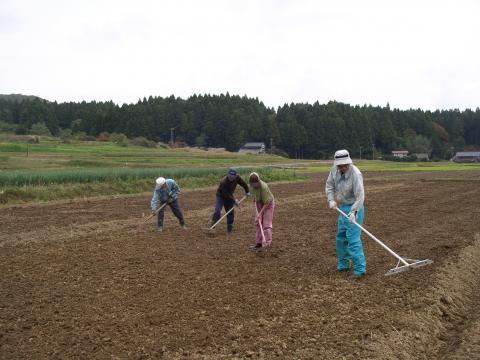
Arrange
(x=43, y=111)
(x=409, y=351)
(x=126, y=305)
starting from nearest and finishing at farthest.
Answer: (x=409, y=351) → (x=126, y=305) → (x=43, y=111)

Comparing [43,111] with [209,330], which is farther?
[43,111]

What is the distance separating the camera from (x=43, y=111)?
339 feet

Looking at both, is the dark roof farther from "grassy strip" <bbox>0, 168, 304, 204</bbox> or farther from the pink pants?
the pink pants

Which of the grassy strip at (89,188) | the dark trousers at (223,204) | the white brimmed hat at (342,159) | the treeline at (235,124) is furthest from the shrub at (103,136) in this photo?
the white brimmed hat at (342,159)

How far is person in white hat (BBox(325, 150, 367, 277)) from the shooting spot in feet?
25.3

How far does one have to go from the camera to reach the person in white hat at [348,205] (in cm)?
771

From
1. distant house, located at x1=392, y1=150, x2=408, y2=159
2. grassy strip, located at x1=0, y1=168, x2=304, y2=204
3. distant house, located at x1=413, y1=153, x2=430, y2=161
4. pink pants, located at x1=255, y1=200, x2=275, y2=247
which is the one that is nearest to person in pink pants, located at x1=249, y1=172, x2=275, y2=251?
pink pants, located at x1=255, y1=200, x2=275, y2=247

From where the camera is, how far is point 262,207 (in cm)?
1030

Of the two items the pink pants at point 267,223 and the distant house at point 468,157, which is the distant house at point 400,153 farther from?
the pink pants at point 267,223

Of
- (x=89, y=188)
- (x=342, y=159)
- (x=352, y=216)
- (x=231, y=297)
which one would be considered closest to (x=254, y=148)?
(x=89, y=188)

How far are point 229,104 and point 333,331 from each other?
347 ft

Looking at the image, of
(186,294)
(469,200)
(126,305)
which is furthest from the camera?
(469,200)

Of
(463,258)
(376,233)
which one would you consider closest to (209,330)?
(463,258)

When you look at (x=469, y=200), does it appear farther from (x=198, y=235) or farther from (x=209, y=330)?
(x=209, y=330)
